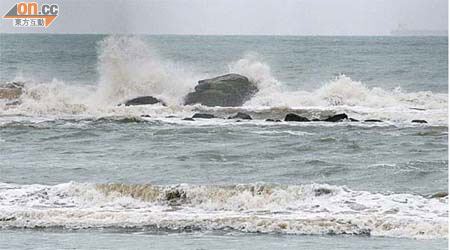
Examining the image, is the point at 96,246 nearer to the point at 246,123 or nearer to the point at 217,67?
the point at 246,123

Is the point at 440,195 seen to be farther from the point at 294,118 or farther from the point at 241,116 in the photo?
the point at 241,116

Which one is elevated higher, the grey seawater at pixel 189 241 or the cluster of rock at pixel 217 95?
the cluster of rock at pixel 217 95

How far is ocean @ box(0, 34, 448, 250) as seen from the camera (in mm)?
6980

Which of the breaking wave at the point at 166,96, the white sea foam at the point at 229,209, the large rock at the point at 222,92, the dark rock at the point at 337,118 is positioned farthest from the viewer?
the large rock at the point at 222,92

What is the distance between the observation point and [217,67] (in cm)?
2970

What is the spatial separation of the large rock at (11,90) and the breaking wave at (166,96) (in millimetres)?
319

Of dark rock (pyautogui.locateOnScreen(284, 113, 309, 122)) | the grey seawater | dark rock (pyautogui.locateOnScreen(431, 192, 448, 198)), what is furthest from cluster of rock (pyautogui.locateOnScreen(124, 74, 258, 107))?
the grey seawater

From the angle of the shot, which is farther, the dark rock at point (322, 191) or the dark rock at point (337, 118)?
the dark rock at point (337, 118)

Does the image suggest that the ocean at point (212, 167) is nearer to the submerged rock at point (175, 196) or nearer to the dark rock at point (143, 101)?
the submerged rock at point (175, 196)

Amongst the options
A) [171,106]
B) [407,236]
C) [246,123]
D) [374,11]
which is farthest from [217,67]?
[407,236]

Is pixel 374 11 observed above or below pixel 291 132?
above

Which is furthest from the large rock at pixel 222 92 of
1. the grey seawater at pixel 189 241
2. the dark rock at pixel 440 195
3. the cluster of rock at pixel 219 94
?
the grey seawater at pixel 189 241

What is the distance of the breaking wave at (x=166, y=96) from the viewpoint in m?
16.3

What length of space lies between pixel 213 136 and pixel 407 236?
20.5 feet
